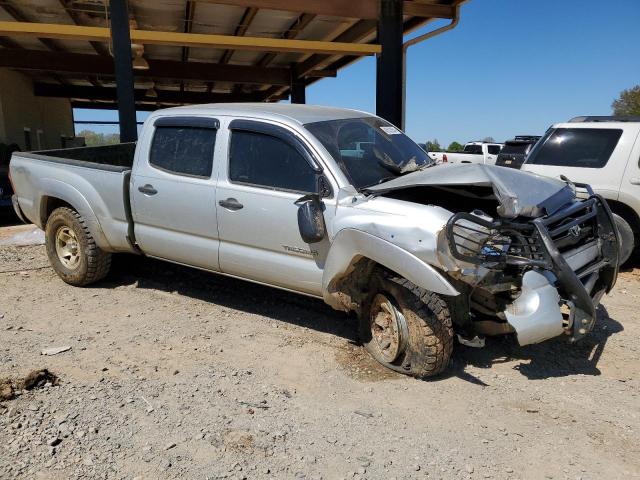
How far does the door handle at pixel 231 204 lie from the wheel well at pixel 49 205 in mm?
2327

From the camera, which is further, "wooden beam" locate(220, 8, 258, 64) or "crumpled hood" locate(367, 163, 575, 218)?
"wooden beam" locate(220, 8, 258, 64)

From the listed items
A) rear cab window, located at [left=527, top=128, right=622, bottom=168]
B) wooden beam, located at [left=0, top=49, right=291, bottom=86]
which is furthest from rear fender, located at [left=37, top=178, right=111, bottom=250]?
wooden beam, located at [left=0, top=49, right=291, bottom=86]

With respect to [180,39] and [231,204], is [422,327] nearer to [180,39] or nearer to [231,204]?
[231,204]

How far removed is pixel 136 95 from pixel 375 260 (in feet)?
67.4

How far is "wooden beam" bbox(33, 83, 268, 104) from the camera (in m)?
18.7

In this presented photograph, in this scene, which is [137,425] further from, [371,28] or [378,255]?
[371,28]

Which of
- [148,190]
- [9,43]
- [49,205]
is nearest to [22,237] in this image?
[49,205]

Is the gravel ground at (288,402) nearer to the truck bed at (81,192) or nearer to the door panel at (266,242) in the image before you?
the door panel at (266,242)

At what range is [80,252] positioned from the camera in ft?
18.6

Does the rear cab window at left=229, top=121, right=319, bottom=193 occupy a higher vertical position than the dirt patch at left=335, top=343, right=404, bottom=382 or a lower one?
higher

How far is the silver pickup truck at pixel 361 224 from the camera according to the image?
3.35m

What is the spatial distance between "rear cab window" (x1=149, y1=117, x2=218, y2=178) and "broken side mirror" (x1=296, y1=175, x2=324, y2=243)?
1170 mm

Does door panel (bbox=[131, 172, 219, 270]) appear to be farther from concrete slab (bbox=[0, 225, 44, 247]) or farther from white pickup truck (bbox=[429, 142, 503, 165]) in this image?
white pickup truck (bbox=[429, 142, 503, 165])

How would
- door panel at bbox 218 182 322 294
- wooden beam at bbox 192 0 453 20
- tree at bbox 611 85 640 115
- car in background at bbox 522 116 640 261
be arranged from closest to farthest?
door panel at bbox 218 182 322 294
car in background at bbox 522 116 640 261
wooden beam at bbox 192 0 453 20
tree at bbox 611 85 640 115
